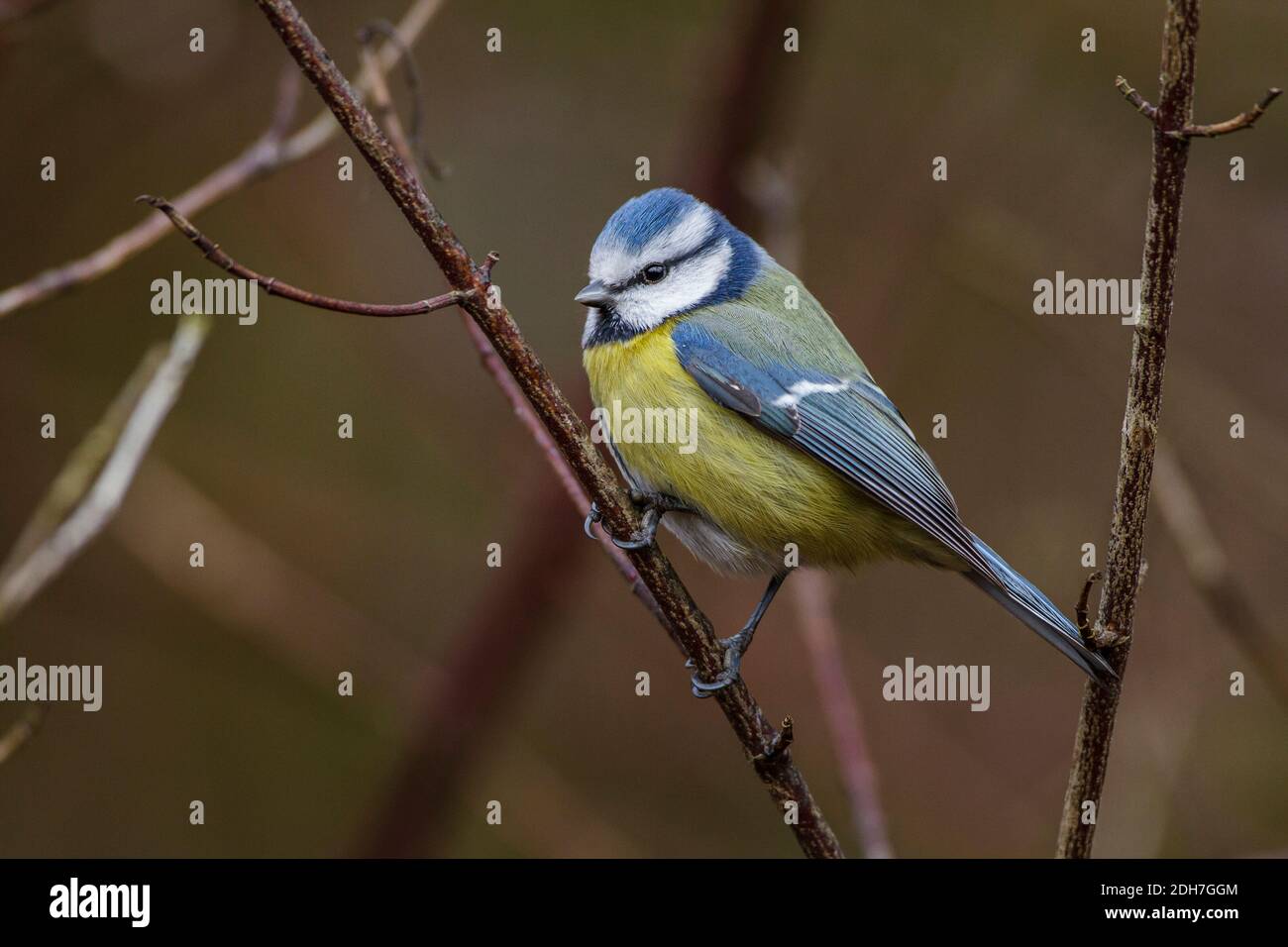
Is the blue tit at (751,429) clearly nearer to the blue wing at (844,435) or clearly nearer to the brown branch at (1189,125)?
the blue wing at (844,435)

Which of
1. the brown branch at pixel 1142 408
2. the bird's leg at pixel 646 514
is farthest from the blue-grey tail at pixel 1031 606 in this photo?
the bird's leg at pixel 646 514

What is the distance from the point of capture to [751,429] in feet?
8.98

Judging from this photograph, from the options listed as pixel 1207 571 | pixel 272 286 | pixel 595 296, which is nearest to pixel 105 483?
pixel 272 286

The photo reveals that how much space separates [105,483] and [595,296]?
117 cm

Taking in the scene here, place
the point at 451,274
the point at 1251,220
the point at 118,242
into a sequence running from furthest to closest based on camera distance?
the point at 1251,220 → the point at 118,242 → the point at 451,274

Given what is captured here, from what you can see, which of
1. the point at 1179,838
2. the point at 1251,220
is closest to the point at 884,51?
the point at 1251,220

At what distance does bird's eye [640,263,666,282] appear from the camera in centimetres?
290

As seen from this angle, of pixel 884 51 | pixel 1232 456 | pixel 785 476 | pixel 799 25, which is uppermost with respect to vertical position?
pixel 884 51

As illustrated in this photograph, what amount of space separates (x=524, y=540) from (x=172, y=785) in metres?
1.74

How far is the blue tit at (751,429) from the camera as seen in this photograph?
2660mm

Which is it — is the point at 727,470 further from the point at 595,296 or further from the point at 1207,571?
the point at 1207,571

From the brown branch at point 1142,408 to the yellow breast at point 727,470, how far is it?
844mm

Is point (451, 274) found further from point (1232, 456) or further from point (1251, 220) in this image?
point (1251, 220)

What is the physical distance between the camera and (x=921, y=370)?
14.9 feet
